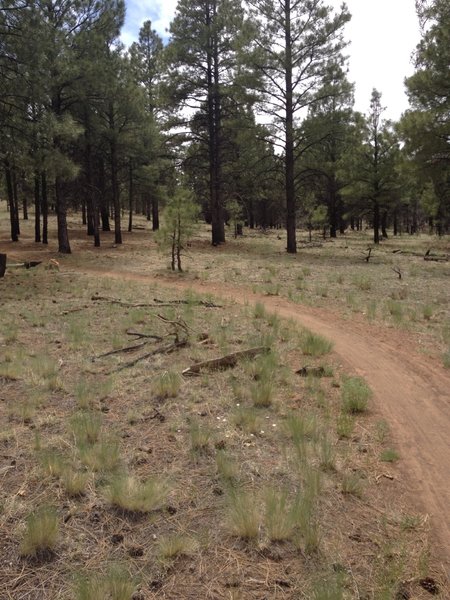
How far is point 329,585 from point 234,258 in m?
18.5

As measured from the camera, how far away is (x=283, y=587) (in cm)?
288

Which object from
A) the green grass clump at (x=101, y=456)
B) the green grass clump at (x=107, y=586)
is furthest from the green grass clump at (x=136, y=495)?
the green grass clump at (x=107, y=586)

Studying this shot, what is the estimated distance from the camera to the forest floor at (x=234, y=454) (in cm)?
301

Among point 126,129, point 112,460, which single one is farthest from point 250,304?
point 126,129

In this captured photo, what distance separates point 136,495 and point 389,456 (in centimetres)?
238

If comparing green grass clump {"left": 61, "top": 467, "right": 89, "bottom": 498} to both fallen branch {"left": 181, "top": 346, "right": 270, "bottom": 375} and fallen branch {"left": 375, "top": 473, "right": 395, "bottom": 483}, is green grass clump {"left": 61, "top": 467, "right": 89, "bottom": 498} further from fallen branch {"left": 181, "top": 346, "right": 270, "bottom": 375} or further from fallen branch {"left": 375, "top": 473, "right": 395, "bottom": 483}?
fallen branch {"left": 181, "top": 346, "right": 270, "bottom": 375}

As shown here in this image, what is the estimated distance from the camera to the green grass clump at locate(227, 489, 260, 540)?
3277 mm

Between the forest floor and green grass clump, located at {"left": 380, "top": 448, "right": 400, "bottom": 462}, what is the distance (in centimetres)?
1

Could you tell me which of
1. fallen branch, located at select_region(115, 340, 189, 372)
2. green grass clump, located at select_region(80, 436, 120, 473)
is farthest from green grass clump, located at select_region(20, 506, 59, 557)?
fallen branch, located at select_region(115, 340, 189, 372)

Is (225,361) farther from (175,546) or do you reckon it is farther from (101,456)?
(175,546)

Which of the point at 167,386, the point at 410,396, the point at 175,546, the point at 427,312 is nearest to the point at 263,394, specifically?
the point at 167,386

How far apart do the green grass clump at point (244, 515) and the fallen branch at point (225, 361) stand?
3.10 meters

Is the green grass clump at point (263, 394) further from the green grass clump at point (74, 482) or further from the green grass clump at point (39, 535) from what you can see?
the green grass clump at point (39, 535)

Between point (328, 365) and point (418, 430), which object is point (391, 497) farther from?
point (328, 365)
